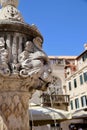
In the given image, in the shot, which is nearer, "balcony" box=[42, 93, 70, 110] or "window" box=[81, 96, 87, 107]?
"balcony" box=[42, 93, 70, 110]

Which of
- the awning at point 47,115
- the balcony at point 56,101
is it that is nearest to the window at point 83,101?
the balcony at point 56,101

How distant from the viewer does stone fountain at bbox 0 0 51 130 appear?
374cm

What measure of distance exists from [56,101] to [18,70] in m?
24.4

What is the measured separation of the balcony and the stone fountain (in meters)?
22.6

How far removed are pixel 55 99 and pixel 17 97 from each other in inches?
964

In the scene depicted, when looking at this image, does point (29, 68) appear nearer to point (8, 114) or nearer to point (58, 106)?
point (8, 114)

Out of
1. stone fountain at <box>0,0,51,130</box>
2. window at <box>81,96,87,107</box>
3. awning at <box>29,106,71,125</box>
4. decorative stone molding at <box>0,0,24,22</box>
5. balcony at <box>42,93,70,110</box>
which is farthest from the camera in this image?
window at <box>81,96,87,107</box>

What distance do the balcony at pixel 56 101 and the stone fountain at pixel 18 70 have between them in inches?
889

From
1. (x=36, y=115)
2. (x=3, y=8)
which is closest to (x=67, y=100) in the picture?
(x=36, y=115)

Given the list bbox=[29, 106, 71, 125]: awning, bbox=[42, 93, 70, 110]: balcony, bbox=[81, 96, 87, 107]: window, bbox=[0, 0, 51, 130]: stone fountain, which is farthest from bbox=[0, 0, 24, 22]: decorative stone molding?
bbox=[81, 96, 87, 107]: window

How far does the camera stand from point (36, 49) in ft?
13.7

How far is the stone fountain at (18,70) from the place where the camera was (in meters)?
3.74

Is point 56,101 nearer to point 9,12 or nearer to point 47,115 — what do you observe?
point 47,115

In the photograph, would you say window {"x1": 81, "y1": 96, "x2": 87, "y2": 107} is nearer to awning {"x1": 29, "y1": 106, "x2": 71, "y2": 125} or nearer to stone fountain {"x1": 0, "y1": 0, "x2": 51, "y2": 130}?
awning {"x1": 29, "y1": 106, "x2": 71, "y2": 125}
